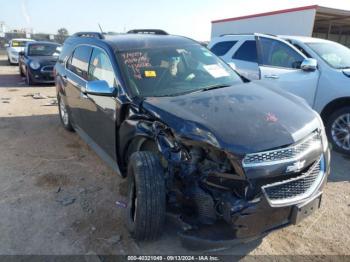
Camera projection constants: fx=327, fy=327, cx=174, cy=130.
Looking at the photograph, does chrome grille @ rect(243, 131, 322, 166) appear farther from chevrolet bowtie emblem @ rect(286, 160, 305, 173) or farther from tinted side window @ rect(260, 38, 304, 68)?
Result: tinted side window @ rect(260, 38, 304, 68)

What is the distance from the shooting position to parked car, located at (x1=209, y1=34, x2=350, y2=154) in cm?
525

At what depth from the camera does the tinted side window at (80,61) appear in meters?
4.65

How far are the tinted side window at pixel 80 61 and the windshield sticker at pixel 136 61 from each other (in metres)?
1.04

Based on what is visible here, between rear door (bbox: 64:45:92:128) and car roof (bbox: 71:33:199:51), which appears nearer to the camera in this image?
car roof (bbox: 71:33:199:51)

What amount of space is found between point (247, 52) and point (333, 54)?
1605mm

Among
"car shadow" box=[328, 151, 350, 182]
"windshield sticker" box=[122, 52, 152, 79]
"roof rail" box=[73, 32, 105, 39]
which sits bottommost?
"car shadow" box=[328, 151, 350, 182]

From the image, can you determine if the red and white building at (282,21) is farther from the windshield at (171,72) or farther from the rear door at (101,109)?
the rear door at (101,109)

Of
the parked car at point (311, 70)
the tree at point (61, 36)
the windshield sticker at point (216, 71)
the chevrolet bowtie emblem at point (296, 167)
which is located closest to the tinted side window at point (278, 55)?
the parked car at point (311, 70)

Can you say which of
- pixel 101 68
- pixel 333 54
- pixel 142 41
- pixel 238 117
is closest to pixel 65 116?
pixel 101 68

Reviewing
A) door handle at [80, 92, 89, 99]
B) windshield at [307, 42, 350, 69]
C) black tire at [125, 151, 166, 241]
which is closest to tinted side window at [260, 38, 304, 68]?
windshield at [307, 42, 350, 69]

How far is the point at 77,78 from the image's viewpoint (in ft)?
16.3

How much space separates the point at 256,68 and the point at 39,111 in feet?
17.7

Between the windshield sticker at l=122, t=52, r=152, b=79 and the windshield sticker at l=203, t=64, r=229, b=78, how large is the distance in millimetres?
Result: 751

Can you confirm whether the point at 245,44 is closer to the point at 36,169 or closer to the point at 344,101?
the point at 344,101
